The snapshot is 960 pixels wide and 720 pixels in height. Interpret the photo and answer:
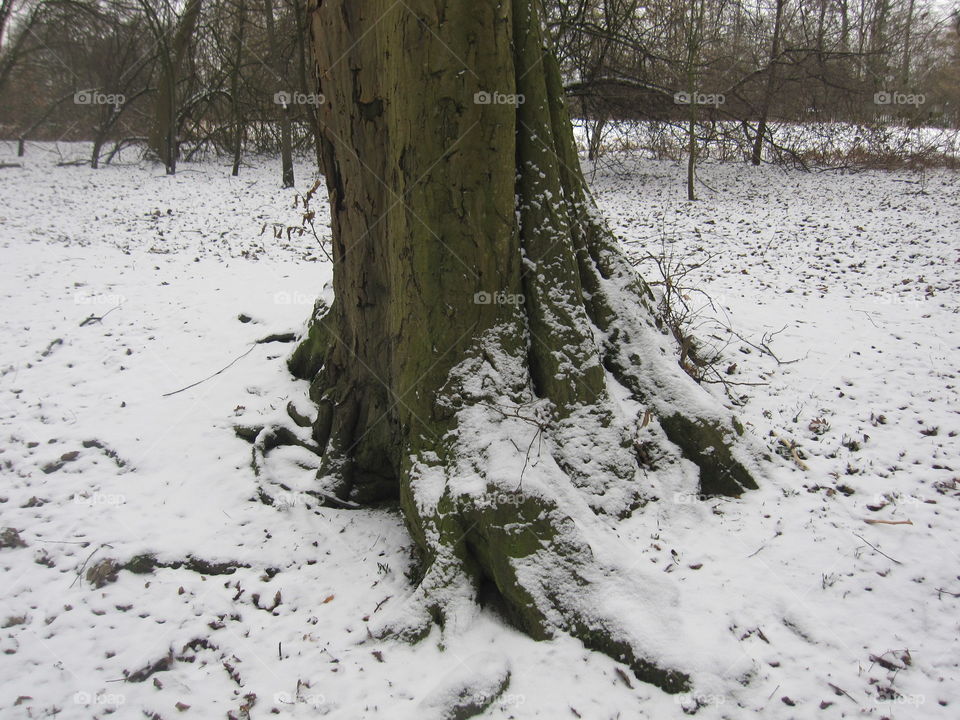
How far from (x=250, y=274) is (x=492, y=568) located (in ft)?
20.4

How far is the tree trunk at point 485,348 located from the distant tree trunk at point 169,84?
12.6 m

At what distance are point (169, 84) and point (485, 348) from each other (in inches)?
584

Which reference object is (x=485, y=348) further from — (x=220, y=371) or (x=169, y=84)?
(x=169, y=84)

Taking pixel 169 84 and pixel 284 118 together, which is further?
pixel 169 84

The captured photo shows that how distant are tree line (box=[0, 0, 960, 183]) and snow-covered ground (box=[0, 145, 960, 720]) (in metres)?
6.73

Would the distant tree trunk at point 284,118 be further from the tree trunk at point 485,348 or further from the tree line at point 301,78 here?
the tree trunk at point 485,348

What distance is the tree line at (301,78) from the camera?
1205 centimetres

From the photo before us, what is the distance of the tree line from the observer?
1205 cm

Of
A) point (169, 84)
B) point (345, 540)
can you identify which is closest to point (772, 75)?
point (169, 84)

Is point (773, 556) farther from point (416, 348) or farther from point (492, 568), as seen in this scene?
point (416, 348)

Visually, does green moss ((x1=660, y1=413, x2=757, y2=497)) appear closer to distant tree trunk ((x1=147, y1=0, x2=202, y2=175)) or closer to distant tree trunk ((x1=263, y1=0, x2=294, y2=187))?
distant tree trunk ((x1=263, y1=0, x2=294, y2=187))

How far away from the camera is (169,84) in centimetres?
1424

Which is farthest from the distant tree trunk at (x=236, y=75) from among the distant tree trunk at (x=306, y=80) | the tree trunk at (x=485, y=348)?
the tree trunk at (x=485, y=348)

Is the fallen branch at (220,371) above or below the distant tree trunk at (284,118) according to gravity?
below
